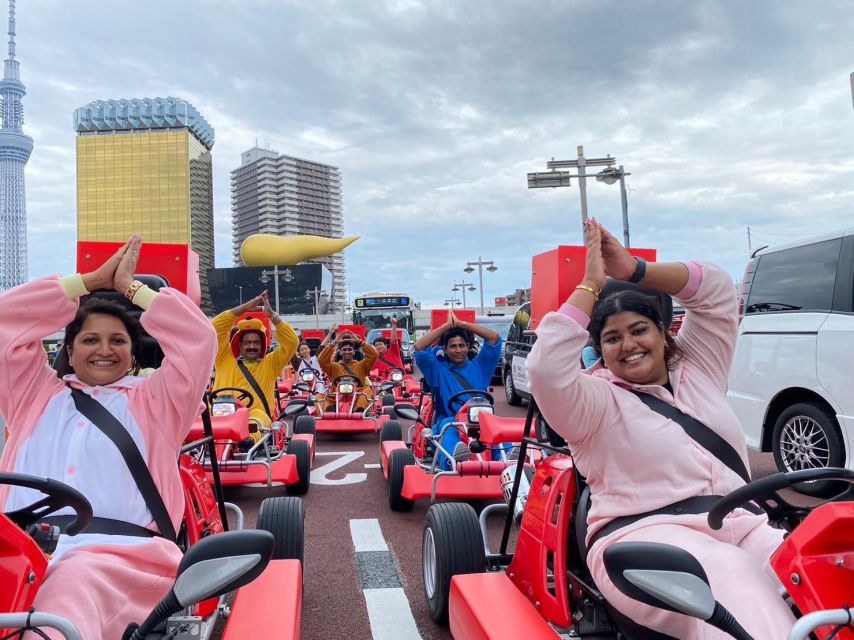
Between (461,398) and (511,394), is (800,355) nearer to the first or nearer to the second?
(461,398)

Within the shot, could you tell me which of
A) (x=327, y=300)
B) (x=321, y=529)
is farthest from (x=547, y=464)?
(x=327, y=300)

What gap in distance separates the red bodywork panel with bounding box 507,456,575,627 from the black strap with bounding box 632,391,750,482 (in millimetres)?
575

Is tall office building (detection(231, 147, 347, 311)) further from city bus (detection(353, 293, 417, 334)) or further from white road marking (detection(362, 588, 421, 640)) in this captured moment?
white road marking (detection(362, 588, 421, 640))

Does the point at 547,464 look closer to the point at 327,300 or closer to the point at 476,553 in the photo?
the point at 476,553

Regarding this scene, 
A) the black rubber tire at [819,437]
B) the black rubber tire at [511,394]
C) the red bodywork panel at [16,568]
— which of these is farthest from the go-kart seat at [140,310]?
the black rubber tire at [511,394]

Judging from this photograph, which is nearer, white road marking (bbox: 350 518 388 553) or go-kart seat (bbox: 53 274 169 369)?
go-kart seat (bbox: 53 274 169 369)

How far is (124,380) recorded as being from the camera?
275 cm

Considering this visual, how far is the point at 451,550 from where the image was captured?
329cm

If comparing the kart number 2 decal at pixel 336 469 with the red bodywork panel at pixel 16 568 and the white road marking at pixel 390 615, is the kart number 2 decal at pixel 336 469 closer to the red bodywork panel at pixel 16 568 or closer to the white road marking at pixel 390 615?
the white road marking at pixel 390 615

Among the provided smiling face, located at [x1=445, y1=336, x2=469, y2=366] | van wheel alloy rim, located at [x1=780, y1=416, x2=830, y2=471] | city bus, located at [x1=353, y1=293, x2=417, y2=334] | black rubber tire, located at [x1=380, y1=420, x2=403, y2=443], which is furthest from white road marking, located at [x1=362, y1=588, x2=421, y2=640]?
city bus, located at [x1=353, y1=293, x2=417, y2=334]

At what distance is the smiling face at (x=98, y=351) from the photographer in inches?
108

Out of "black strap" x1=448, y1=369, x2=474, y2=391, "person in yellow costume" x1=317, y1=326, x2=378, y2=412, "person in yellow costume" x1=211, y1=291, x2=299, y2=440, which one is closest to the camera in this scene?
"black strap" x1=448, y1=369, x2=474, y2=391

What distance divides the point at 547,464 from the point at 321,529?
2952mm

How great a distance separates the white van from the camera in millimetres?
5398
